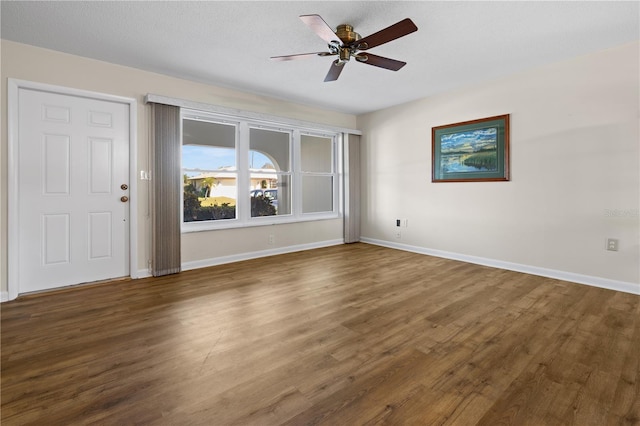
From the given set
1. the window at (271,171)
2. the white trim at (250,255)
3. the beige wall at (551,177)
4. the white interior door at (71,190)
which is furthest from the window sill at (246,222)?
the beige wall at (551,177)

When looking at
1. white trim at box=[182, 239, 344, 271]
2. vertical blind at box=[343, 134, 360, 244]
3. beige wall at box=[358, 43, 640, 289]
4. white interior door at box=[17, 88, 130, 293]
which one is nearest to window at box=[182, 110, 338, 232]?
vertical blind at box=[343, 134, 360, 244]

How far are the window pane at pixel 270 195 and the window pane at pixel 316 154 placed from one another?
0.53 meters

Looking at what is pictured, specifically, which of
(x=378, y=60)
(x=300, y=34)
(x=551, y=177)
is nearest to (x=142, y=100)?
(x=300, y=34)

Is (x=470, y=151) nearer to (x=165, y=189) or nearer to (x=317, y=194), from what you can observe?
(x=317, y=194)

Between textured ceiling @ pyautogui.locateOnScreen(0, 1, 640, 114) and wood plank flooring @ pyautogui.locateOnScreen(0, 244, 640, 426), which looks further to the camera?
textured ceiling @ pyautogui.locateOnScreen(0, 1, 640, 114)

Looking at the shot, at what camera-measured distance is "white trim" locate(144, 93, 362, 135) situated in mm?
3688

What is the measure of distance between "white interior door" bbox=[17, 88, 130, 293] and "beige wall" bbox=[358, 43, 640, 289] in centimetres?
426

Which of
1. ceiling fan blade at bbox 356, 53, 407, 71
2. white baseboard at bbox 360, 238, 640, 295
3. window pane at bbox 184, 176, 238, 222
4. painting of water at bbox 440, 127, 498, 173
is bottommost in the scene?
white baseboard at bbox 360, 238, 640, 295

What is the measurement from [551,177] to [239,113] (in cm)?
411

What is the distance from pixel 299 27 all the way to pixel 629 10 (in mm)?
2723

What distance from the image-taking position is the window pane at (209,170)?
13.7ft

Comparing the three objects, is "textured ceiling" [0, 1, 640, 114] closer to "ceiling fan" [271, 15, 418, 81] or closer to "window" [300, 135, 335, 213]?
"ceiling fan" [271, 15, 418, 81]

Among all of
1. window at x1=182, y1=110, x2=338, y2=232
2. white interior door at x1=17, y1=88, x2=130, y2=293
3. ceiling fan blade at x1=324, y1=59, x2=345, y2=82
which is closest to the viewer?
ceiling fan blade at x1=324, y1=59, x2=345, y2=82

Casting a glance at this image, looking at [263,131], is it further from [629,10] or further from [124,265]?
[629,10]
